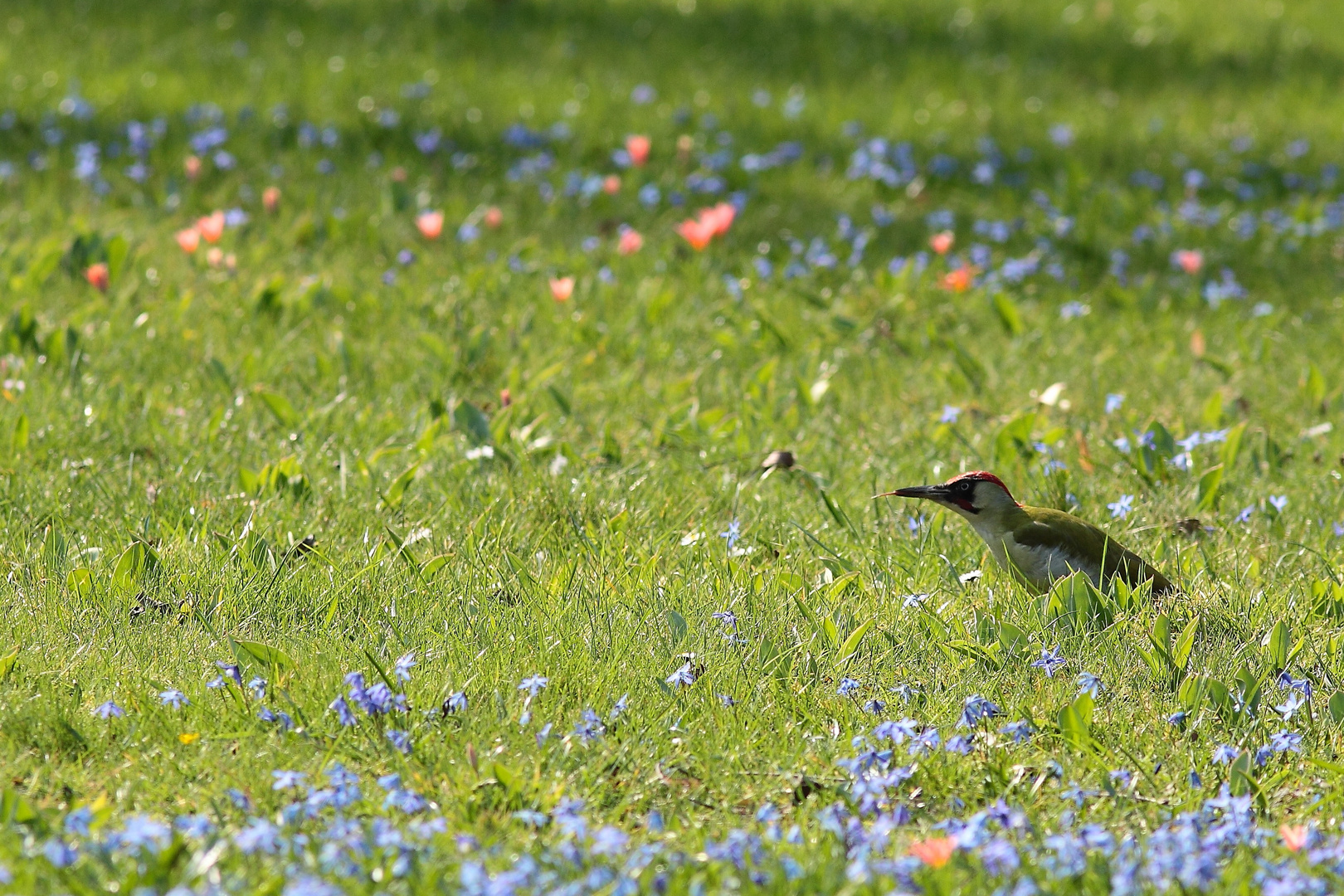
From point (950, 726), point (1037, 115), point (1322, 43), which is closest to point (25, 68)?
point (1037, 115)

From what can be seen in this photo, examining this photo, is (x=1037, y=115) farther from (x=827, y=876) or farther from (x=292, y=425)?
(x=827, y=876)

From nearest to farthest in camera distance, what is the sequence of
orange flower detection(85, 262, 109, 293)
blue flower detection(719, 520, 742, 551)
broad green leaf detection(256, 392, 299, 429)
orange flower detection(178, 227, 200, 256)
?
blue flower detection(719, 520, 742, 551) < broad green leaf detection(256, 392, 299, 429) < orange flower detection(85, 262, 109, 293) < orange flower detection(178, 227, 200, 256)

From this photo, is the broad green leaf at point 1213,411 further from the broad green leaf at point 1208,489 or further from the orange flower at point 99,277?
the orange flower at point 99,277

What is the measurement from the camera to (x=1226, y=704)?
3.24 meters

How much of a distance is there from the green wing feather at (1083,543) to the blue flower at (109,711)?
225 centimetres

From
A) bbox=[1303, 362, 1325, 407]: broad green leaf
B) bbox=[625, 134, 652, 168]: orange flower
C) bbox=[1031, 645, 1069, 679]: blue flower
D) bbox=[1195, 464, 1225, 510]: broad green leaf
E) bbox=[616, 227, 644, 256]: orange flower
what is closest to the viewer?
bbox=[1031, 645, 1069, 679]: blue flower

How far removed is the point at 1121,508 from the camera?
4219 mm

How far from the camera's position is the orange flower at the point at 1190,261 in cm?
662

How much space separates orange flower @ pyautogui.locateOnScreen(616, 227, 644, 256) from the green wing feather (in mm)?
3037

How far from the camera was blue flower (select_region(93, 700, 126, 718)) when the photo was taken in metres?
2.94

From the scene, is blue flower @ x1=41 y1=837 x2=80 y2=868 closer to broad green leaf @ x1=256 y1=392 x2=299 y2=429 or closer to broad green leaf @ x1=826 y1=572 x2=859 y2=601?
broad green leaf @ x1=826 y1=572 x2=859 y2=601

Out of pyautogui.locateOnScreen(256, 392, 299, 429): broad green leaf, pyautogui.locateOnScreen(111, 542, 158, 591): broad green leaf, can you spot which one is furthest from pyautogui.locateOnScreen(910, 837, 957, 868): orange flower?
pyautogui.locateOnScreen(256, 392, 299, 429): broad green leaf

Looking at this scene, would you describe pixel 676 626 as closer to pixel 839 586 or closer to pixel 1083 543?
pixel 839 586

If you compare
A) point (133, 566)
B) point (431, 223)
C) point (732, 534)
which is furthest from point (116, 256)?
point (732, 534)
